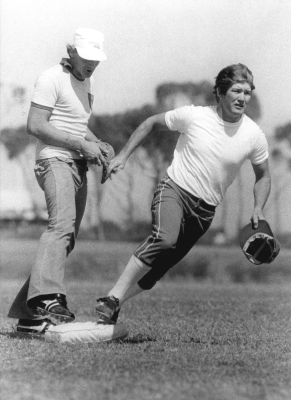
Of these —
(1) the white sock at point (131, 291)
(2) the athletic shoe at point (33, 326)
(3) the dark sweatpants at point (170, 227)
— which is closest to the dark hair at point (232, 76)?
(3) the dark sweatpants at point (170, 227)

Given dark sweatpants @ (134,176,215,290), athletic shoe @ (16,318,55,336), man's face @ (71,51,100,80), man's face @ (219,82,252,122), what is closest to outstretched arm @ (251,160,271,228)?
dark sweatpants @ (134,176,215,290)

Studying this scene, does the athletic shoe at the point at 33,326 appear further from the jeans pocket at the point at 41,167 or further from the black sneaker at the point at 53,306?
the jeans pocket at the point at 41,167

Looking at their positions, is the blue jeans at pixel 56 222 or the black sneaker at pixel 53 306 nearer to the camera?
the black sneaker at pixel 53 306

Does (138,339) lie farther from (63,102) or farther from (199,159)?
(63,102)

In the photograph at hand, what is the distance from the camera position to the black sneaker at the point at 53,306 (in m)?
5.01

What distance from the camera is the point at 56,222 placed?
520cm

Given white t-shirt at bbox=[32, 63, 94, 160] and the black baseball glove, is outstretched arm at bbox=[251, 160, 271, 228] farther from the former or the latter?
white t-shirt at bbox=[32, 63, 94, 160]

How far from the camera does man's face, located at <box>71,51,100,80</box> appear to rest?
5.38 m

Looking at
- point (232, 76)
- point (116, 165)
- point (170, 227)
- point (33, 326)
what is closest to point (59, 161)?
point (116, 165)

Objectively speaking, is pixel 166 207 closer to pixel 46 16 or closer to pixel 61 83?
pixel 61 83

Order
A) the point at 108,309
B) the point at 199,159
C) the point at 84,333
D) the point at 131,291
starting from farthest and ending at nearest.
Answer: the point at 199,159
the point at 131,291
the point at 108,309
the point at 84,333

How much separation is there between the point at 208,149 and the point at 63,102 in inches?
40.4

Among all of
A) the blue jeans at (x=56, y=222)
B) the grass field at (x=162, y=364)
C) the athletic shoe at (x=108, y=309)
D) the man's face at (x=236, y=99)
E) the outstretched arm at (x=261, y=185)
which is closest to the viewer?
the grass field at (x=162, y=364)

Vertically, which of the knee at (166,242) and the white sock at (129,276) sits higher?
the knee at (166,242)
